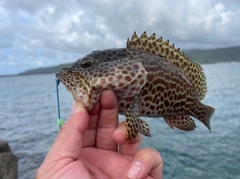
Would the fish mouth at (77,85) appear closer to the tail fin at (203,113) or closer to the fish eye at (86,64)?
the fish eye at (86,64)

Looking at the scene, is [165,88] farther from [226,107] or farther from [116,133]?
[226,107]

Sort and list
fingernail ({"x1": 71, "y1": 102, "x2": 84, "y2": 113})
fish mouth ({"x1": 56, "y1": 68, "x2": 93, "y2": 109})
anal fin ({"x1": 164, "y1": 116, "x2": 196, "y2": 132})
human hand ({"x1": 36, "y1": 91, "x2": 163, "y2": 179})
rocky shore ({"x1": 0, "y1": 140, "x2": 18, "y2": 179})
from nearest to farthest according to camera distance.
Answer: human hand ({"x1": 36, "y1": 91, "x2": 163, "y2": 179})
fingernail ({"x1": 71, "y1": 102, "x2": 84, "y2": 113})
fish mouth ({"x1": 56, "y1": 68, "x2": 93, "y2": 109})
anal fin ({"x1": 164, "y1": 116, "x2": 196, "y2": 132})
rocky shore ({"x1": 0, "y1": 140, "x2": 18, "y2": 179})

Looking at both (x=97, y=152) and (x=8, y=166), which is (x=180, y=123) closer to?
(x=97, y=152)

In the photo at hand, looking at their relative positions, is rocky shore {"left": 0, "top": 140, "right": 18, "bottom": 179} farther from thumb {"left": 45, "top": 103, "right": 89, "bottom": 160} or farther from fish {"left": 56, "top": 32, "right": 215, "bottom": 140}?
thumb {"left": 45, "top": 103, "right": 89, "bottom": 160}

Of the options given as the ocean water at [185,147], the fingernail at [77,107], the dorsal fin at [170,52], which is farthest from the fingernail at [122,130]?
the ocean water at [185,147]

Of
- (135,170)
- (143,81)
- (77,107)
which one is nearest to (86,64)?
(77,107)

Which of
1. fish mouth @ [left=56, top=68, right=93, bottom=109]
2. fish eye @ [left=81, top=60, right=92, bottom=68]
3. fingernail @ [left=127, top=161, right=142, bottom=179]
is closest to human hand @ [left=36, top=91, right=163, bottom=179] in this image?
fingernail @ [left=127, top=161, right=142, bottom=179]
